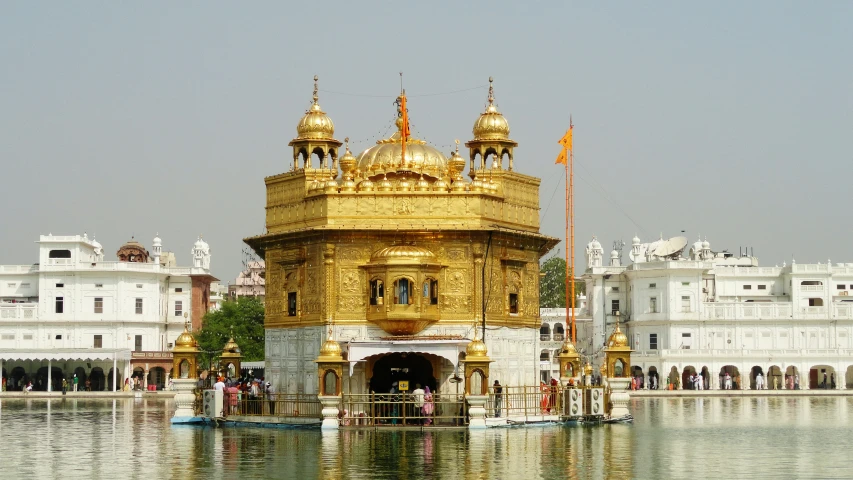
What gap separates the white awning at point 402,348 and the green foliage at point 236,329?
50.6 metres

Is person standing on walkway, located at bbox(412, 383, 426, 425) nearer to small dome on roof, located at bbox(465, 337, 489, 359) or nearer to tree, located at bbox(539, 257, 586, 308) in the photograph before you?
small dome on roof, located at bbox(465, 337, 489, 359)

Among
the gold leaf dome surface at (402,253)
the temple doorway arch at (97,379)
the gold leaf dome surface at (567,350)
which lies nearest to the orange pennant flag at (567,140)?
the gold leaf dome surface at (567,350)

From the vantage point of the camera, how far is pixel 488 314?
3716cm

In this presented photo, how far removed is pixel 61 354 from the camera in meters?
84.8

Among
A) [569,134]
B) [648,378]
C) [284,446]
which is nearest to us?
[284,446]

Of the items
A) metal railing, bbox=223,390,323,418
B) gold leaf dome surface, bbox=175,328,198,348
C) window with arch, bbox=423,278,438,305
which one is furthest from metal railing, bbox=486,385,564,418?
gold leaf dome surface, bbox=175,328,198,348

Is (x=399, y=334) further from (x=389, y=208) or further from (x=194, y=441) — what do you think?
(x=194, y=441)

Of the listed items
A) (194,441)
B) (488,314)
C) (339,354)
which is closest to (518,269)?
(488,314)

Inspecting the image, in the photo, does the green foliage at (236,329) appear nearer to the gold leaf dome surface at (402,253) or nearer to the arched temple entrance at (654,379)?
the arched temple entrance at (654,379)

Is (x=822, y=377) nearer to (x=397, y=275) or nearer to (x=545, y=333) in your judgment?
(x=545, y=333)

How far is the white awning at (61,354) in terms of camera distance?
8456cm

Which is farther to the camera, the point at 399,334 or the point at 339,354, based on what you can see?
the point at 399,334

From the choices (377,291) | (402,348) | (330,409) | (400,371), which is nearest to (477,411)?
(402,348)

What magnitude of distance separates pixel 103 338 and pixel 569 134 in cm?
4708
